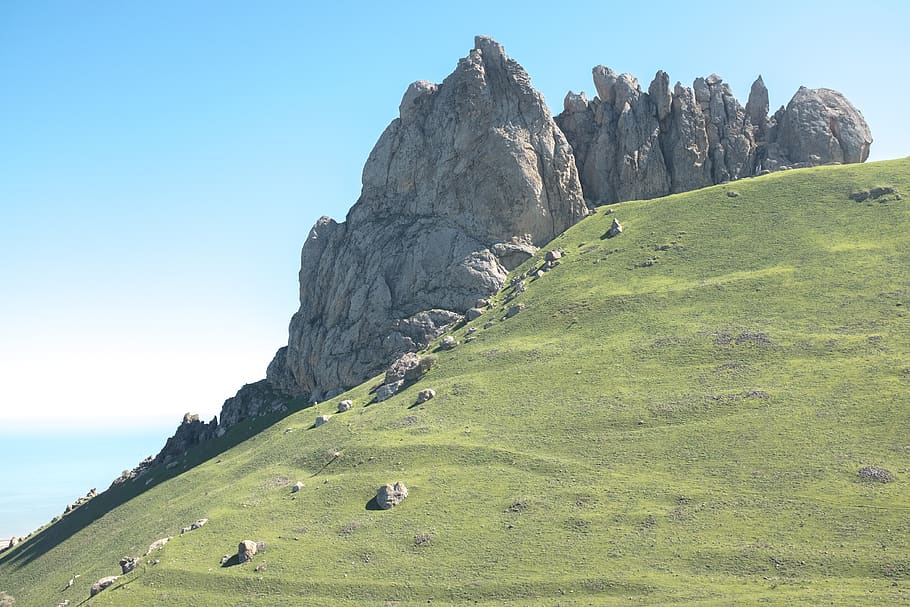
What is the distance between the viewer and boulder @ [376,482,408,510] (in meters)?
81.4

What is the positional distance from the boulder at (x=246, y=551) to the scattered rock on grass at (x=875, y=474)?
6186 centimetres

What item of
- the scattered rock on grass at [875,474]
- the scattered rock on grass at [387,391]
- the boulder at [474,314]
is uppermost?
the boulder at [474,314]

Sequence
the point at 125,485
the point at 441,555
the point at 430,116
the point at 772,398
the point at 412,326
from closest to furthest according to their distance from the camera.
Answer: the point at 441,555, the point at 772,398, the point at 412,326, the point at 125,485, the point at 430,116

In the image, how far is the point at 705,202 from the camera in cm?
14025

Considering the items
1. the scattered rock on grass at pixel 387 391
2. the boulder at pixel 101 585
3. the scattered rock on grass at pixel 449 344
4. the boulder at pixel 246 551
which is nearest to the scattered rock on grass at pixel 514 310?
the scattered rock on grass at pixel 449 344

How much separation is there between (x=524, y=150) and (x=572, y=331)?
50291mm

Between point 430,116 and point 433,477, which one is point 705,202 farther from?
point 433,477

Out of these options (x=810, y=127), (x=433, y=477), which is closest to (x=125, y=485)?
(x=433, y=477)

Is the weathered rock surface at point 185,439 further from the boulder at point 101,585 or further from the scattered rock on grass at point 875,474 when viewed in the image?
the scattered rock on grass at point 875,474

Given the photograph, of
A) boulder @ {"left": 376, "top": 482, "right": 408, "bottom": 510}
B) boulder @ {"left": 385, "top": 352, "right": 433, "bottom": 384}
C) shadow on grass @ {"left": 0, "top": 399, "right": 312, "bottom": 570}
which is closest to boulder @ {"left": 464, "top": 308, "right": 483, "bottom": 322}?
boulder @ {"left": 385, "top": 352, "right": 433, "bottom": 384}

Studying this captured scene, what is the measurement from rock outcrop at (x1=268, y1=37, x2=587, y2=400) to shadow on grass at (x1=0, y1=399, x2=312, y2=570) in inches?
497

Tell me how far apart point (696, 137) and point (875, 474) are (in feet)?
362

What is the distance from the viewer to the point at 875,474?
68.1 meters

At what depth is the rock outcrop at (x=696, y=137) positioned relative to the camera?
158625mm
